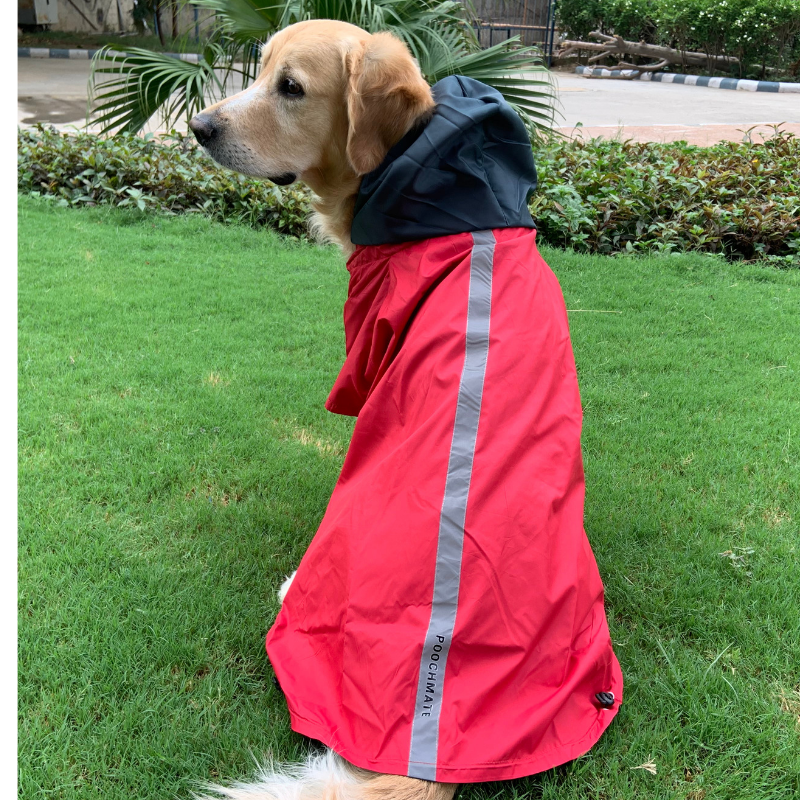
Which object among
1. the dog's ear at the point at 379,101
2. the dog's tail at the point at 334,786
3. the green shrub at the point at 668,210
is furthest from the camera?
the green shrub at the point at 668,210

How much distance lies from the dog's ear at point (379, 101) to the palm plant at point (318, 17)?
99.1 inches

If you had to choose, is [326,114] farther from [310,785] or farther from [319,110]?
[310,785]

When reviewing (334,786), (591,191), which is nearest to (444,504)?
(334,786)

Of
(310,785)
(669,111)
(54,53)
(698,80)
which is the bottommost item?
(310,785)

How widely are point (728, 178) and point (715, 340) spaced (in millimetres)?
2859

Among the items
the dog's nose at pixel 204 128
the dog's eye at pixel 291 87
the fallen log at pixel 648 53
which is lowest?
the dog's nose at pixel 204 128

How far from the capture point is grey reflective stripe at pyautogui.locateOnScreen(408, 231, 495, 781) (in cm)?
167

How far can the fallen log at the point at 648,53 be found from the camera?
22125mm

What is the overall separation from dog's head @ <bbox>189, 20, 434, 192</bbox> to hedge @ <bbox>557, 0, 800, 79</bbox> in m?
21.9

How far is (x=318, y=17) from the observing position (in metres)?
4.63

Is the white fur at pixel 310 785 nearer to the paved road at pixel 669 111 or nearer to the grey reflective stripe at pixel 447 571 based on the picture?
the grey reflective stripe at pixel 447 571

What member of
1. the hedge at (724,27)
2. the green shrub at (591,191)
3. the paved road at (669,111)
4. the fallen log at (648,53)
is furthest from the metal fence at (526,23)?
the green shrub at (591,191)

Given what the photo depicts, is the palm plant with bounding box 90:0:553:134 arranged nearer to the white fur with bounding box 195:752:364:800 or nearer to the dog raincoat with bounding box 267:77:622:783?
the dog raincoat with bounding box 267:77:622:783

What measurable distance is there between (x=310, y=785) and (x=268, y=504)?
1555 millimetres
